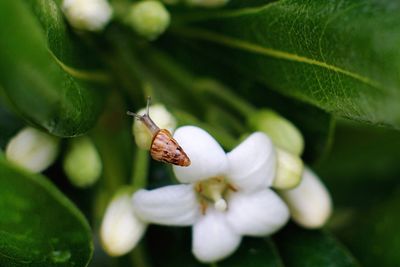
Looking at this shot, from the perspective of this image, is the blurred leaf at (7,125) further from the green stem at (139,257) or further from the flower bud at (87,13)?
the green stem at (139,257)

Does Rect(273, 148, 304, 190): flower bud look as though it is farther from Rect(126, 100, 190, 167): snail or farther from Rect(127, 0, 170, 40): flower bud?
Rect(127, 0, 170, 40): flower bud

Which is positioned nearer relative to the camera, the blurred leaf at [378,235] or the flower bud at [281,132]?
the flower bud at [281,132]

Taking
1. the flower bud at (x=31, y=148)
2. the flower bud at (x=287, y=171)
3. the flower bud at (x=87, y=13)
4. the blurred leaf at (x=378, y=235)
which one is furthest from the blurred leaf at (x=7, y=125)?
the blurred leaf at (x=378, y=235)

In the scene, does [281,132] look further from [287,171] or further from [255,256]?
[255,256]

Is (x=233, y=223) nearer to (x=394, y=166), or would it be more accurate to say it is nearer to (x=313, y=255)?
(x=313, y=255)

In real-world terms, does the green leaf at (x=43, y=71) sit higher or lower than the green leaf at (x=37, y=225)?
higher

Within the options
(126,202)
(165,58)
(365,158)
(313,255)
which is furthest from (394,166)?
(126,202)
